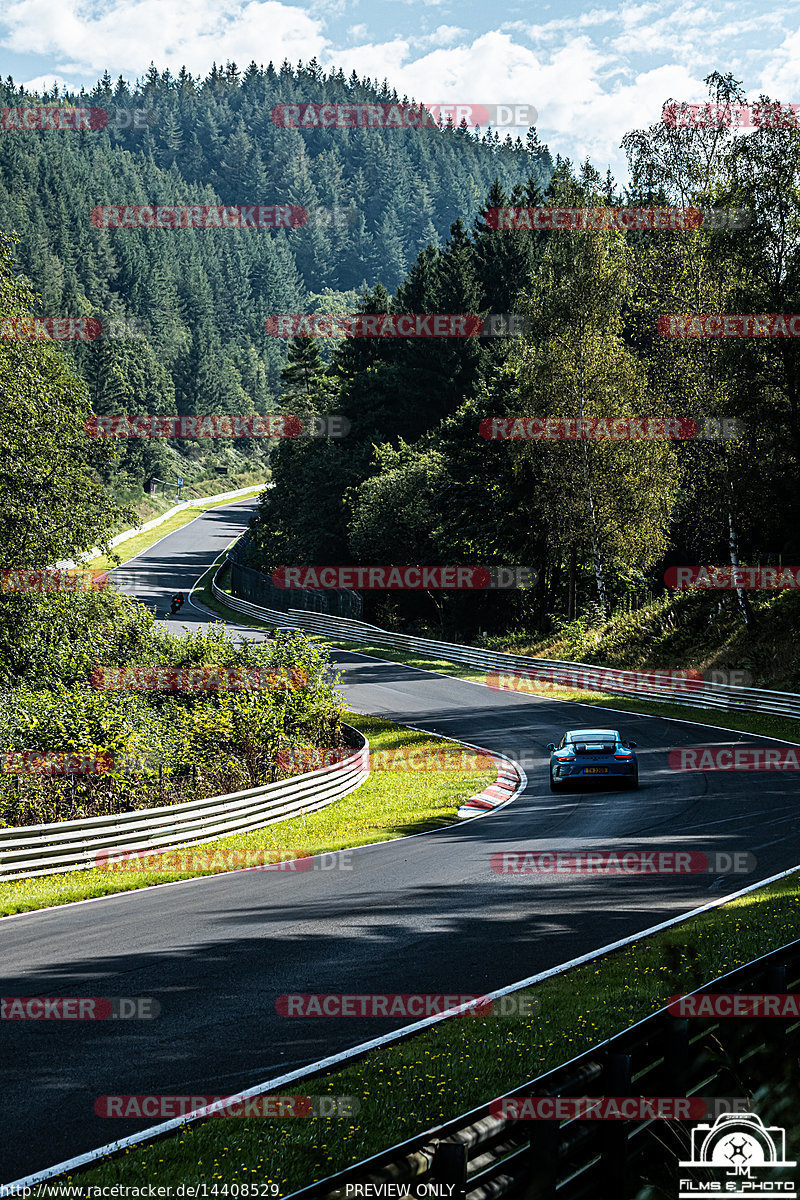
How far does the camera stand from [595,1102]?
450 centimetres

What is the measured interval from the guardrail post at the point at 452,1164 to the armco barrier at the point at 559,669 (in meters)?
26.9

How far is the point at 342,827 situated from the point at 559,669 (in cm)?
2057

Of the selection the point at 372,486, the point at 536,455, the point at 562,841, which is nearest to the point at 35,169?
the point at 372,486

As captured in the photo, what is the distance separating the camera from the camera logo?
4.92 metres

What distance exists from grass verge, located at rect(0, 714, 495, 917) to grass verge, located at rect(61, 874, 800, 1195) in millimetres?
6452

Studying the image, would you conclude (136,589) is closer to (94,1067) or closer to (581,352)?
(581,352)
